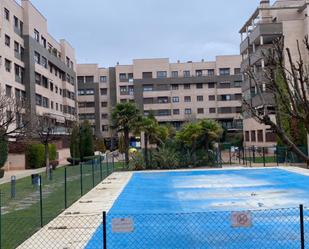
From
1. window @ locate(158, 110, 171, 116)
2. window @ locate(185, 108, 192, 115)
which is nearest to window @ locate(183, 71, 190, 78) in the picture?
window @ locate(185, 108, 192, 115)

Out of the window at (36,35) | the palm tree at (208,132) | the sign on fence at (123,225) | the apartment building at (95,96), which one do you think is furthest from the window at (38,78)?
the sign on fence at (123,225)

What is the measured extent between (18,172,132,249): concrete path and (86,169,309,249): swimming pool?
1.04 ft

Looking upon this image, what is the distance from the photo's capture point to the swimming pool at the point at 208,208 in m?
10.9

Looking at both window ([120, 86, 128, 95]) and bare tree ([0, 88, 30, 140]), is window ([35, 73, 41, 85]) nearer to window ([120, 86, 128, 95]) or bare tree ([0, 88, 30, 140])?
bare tree ([0, 88, 30, 140])

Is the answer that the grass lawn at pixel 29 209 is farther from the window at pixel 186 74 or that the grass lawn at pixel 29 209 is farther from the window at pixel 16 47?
the window at pixel 186 74

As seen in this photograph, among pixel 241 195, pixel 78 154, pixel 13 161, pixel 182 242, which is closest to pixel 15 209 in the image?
pixel 182 242

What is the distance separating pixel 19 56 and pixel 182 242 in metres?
42.9

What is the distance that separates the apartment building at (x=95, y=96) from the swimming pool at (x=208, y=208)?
5756 centimetres

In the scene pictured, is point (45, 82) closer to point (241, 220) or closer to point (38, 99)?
point (38, 99)

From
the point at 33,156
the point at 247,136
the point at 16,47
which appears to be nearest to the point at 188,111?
the point at 247,136

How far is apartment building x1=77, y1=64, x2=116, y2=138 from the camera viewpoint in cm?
8956

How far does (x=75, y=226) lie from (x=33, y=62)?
42503 mm

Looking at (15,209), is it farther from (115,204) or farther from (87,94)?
(87,94)

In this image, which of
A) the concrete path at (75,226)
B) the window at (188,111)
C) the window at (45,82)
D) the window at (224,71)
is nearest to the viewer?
the concrete path at (75,226)
